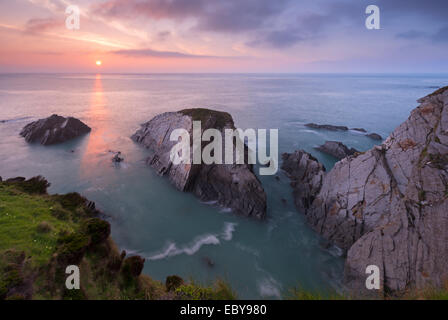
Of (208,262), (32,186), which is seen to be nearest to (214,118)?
(208,262)

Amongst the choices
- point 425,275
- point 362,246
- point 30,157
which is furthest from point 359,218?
point 30,157

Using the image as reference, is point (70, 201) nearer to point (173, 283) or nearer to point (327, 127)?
point (173, 283)

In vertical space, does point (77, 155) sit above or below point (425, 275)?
above

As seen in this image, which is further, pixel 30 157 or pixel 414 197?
pixel 30 157

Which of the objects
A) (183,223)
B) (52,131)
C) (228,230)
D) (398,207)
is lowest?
(228,230)

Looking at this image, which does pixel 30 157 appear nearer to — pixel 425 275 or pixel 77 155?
pixel 77 155
